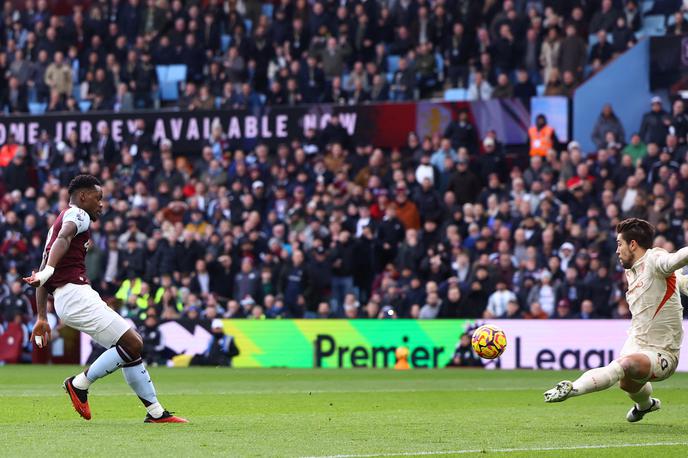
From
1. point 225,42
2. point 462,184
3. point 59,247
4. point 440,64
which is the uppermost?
point 225,42

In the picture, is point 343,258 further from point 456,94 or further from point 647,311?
point 647,311

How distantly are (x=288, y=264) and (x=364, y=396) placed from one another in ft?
34.6

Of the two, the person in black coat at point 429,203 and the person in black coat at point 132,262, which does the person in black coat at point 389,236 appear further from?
the person in black coat at point 132,262

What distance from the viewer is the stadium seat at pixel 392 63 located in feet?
103

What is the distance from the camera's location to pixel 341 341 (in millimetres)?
25344

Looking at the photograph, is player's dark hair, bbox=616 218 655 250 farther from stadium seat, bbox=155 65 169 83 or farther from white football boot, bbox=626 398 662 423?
stadium seat, bbox=155 65 169 83

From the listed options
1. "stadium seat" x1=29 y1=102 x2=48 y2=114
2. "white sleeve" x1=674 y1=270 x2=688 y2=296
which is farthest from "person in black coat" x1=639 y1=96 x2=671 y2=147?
"stadium seat" x1=29 y1=102 x2=48 y2=114

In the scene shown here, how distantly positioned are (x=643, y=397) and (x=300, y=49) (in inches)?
854

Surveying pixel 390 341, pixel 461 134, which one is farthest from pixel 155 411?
pixel 461 134

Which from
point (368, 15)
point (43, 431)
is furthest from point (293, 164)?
point (43, 431)

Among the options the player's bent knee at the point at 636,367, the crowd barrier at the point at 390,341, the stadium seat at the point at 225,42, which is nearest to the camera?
the player's bent knee at the point at 636,367

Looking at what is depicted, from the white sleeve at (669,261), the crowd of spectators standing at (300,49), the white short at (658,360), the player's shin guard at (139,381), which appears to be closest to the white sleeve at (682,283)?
the white sleeve at (669,261)

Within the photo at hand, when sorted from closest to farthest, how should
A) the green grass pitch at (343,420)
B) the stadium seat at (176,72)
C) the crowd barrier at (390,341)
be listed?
1. the green grass pitch at (343,420)
2. the crowd barrier at (390,341)
3. the stadium seat at (176,72)

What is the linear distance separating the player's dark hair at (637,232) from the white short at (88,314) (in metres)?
4.32
